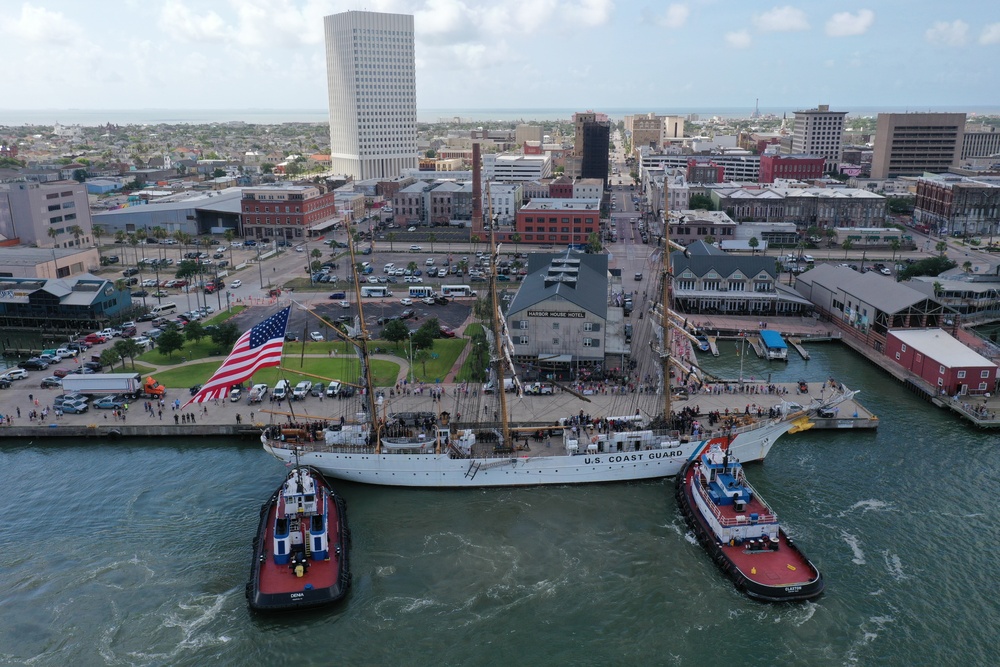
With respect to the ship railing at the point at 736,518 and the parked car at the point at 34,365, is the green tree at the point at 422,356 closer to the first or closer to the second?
the ship railing at the point at 736,518

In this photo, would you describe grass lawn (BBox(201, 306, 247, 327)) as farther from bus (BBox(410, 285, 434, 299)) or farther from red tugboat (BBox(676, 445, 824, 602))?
red tugboat (BBox(676, 445, 824, 602))

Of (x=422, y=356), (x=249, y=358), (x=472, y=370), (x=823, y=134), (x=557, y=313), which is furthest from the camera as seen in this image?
(x=823, y=134)

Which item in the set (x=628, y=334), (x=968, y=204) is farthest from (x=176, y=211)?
(x=968, y=204)

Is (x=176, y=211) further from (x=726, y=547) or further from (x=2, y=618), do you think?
(x=726, y=547)

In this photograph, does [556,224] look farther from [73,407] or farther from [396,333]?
[73,407]

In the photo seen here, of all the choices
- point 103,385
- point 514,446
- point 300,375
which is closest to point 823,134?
point 300,375
